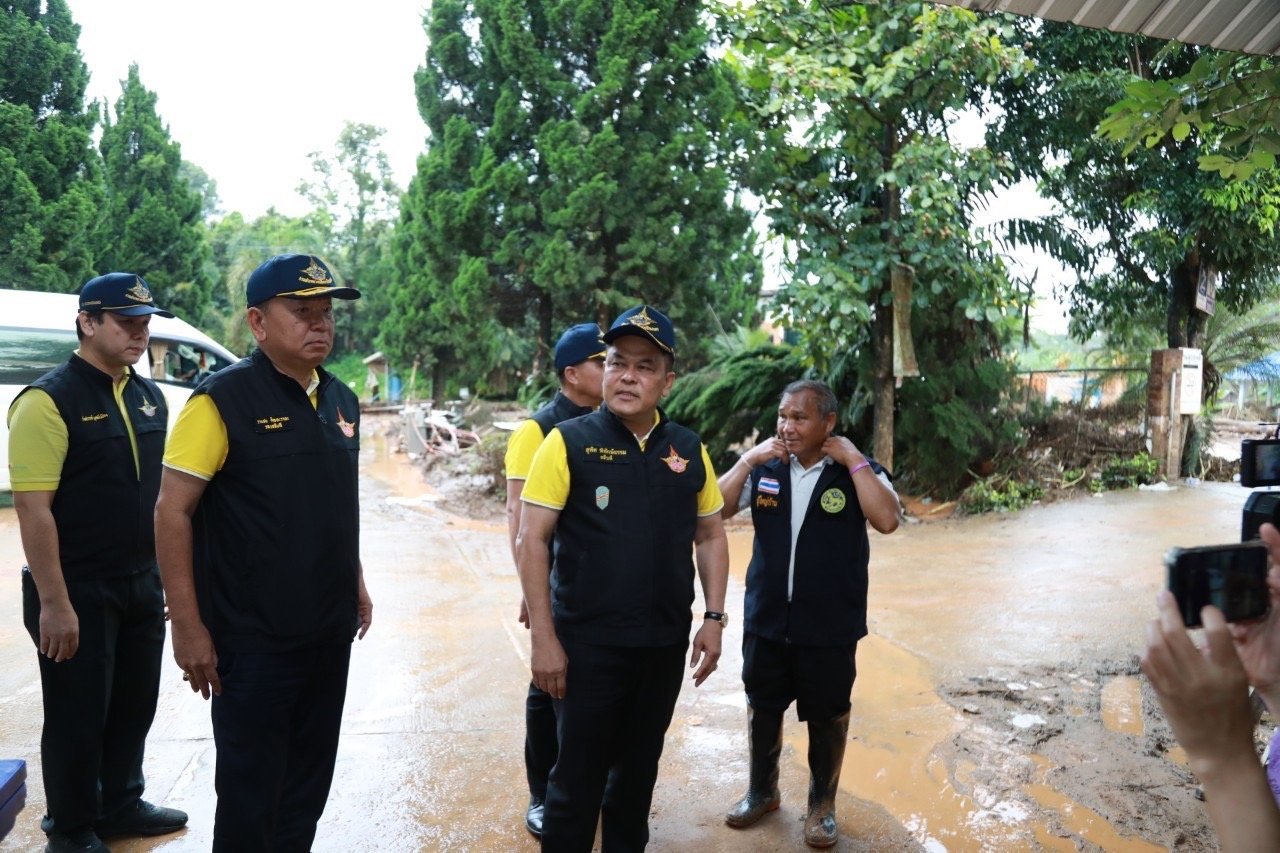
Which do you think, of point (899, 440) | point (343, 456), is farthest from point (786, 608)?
point (899, 440)

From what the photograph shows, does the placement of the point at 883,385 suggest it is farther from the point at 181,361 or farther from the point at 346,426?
the point at 181,361

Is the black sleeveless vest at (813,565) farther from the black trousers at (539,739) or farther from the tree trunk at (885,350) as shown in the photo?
the tree trunk at (885,350)

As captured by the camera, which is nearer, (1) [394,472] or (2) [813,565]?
(2) [813,565]

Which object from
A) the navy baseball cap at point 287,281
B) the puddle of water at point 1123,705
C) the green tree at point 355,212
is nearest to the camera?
the navy baseball cap at point 287,281

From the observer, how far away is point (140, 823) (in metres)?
3.17

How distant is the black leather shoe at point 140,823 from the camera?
3.16 meters

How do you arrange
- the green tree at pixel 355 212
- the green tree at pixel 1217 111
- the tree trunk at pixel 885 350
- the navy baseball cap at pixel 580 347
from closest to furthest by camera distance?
the green tree at pixel 1217 111, the navy baseball cap at pixel 580 347, the tree trunk at pixel 885 350, the green tree at pixel 355 212

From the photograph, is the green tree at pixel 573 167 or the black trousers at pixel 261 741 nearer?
the black trousers at pixel 261 741

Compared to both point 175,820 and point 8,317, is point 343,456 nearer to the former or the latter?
point 175,820

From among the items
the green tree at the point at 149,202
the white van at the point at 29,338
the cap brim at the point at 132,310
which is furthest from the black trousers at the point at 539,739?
the green tree at the point at 149,202

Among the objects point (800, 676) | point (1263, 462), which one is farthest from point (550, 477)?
point (1263, 462)

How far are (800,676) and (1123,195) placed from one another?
983 cm

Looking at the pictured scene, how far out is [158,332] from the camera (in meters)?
12.0

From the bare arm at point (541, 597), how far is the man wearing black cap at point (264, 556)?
1.70 feet
